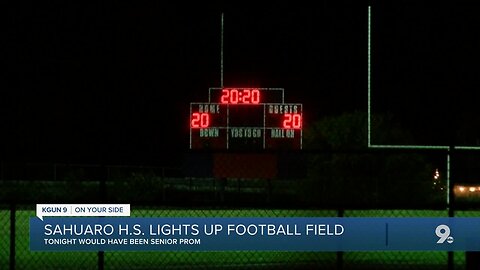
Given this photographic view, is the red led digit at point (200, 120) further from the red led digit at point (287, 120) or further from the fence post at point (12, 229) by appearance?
the fence post at point (12, 229)

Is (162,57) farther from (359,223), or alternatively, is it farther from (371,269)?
(359,223)

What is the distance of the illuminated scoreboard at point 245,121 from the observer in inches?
714

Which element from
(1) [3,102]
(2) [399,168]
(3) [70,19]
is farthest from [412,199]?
(1) [3,102]

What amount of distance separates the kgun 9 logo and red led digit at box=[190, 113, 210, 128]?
1133cm

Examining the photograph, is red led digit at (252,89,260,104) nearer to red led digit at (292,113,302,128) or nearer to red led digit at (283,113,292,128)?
red led digit at (283,113,292,128)

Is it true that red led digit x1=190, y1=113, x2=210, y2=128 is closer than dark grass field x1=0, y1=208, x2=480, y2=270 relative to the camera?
No

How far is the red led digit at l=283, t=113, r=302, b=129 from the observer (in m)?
18.1

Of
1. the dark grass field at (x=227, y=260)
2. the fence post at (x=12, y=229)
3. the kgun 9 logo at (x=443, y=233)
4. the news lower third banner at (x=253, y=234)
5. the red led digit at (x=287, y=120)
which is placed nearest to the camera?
the fence post at (x=12, y=229)

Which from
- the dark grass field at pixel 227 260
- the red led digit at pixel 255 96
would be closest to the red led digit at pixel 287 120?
the red led digit at pixel 255 96

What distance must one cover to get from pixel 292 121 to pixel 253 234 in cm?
1131

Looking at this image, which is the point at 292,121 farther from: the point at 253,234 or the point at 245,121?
the point at 253,234

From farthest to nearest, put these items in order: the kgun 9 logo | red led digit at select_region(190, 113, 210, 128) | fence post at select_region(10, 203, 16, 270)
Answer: red led digit at select_region(190, 113, 210, 128), the kgun 9 logo, fence post at select_region(10, 203, 16, 270)

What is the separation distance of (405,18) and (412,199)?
3.91 metres

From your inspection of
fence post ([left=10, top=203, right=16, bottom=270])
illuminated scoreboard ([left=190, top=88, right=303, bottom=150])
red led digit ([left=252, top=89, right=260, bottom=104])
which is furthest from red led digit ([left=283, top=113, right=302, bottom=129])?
fence post ([left=10, top=203, right=16, bottom=270])
